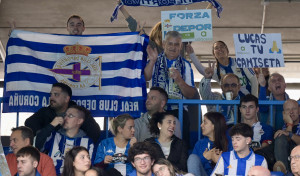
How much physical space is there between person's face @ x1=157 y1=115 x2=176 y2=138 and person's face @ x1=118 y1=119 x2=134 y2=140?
354mm

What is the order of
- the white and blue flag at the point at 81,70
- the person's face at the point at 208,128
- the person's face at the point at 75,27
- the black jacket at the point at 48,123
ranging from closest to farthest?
1. the person's face at the point at 208,128
2. the black jacket at the point at 48,123
3. the white and blue flag at the point at 81,70
4. the person's face at the point at 75,27

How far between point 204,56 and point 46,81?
879 cm

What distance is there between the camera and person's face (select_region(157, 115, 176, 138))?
25.1 ft

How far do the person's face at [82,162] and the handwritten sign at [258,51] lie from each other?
2.66m

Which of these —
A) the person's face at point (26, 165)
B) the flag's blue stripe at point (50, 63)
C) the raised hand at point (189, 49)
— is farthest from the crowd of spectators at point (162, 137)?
the raised hand at point (189, 49)

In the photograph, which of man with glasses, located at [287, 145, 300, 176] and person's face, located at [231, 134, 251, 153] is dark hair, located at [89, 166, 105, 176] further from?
man with glasses, located at [287, 145, 300, 176]

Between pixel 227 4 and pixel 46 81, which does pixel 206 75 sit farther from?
pixel 227 4

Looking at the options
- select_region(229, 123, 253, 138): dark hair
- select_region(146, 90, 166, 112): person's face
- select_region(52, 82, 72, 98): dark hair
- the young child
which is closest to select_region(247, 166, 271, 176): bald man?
the young child

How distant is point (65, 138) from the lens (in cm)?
781

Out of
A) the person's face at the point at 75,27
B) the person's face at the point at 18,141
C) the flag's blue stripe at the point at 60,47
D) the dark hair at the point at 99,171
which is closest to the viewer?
the dark hair at the point at 99,171

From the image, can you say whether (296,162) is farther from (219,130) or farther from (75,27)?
(75,27)

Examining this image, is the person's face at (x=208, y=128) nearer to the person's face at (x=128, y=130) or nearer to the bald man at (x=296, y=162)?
the person's face at (x=128, y=130)

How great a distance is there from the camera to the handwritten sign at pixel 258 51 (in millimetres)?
8727

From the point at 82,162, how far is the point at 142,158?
63 cm
